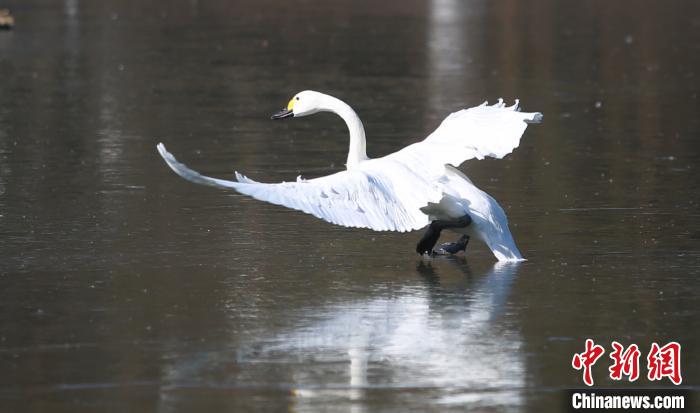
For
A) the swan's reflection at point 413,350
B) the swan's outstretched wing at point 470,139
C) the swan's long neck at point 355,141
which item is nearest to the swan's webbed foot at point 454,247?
the swan's outstretched wing at point 470,139

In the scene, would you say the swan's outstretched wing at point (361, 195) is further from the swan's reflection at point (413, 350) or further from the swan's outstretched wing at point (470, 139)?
the swan's reflection at point (413, 350)

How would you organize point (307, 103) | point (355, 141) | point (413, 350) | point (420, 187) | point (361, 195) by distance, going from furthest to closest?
1. point (307, 103)
2. point (355, 141)
3. point (420, 187)
4. point (361, 195)
5. point (413, 350)

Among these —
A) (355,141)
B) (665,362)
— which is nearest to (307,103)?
(355,141)

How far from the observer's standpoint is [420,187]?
10.3 meters

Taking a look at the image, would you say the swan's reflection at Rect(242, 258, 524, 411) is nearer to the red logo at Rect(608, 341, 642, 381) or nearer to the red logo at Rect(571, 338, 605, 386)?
the red logo at Rect(571, 338, 605, 386)

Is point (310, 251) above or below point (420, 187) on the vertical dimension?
below

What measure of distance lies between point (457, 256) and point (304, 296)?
6.09ft

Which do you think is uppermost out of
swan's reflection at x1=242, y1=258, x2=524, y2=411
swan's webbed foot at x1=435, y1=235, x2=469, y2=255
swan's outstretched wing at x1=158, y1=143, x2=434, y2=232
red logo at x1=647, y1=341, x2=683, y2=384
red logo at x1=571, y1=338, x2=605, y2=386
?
swan's outstretched wing at x1=158, y1=143, x2=434, y2=232

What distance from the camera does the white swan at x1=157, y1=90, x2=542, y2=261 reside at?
9.70 metres

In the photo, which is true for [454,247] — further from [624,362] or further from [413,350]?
[624,362]

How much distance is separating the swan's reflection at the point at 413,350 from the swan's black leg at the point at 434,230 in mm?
671

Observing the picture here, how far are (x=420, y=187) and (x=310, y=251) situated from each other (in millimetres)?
1454

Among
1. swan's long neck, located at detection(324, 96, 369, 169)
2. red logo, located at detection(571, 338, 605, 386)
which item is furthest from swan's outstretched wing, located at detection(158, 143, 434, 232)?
red logo, located at detection(571, 338, 605, 386)

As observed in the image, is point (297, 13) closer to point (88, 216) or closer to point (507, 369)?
point (88, 216)
